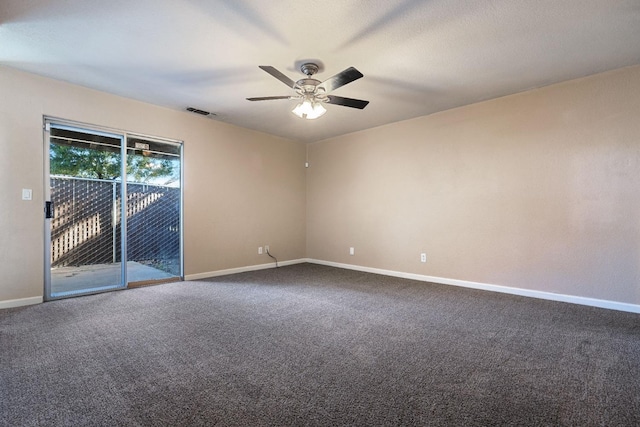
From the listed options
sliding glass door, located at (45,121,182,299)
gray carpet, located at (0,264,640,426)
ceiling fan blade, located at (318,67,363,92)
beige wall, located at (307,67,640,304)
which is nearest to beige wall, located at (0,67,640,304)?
beige wall, located at (307,67,640,304)

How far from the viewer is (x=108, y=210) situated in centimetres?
394

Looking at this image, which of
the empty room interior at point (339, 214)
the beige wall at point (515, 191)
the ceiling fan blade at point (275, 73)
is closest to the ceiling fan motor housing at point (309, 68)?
the empty room interior at point (339, 214)

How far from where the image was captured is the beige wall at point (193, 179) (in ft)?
10.1

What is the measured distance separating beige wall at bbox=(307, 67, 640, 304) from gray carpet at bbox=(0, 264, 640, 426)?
549 millimetres

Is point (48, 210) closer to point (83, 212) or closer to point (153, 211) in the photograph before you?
point (83, 212)

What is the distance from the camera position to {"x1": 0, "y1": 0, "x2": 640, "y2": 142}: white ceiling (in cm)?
213

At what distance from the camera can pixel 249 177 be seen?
16.8 feet

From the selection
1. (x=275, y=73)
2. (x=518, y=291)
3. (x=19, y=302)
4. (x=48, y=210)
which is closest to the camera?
(x=275, y=73)

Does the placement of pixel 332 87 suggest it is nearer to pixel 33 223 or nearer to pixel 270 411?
pixel 270 411

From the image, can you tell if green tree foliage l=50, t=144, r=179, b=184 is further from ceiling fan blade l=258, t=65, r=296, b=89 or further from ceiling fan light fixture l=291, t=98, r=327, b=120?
ceiling fan blade l=258, t=65, r=296, b=89

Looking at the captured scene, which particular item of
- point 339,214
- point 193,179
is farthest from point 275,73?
point 339,214

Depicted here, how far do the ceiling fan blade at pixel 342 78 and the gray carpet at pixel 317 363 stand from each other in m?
2.08

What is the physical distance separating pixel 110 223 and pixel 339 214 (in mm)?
3509

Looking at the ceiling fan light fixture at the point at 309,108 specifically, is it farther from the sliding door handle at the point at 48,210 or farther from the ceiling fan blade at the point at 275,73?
the sliding door handle at the point at 48,210
